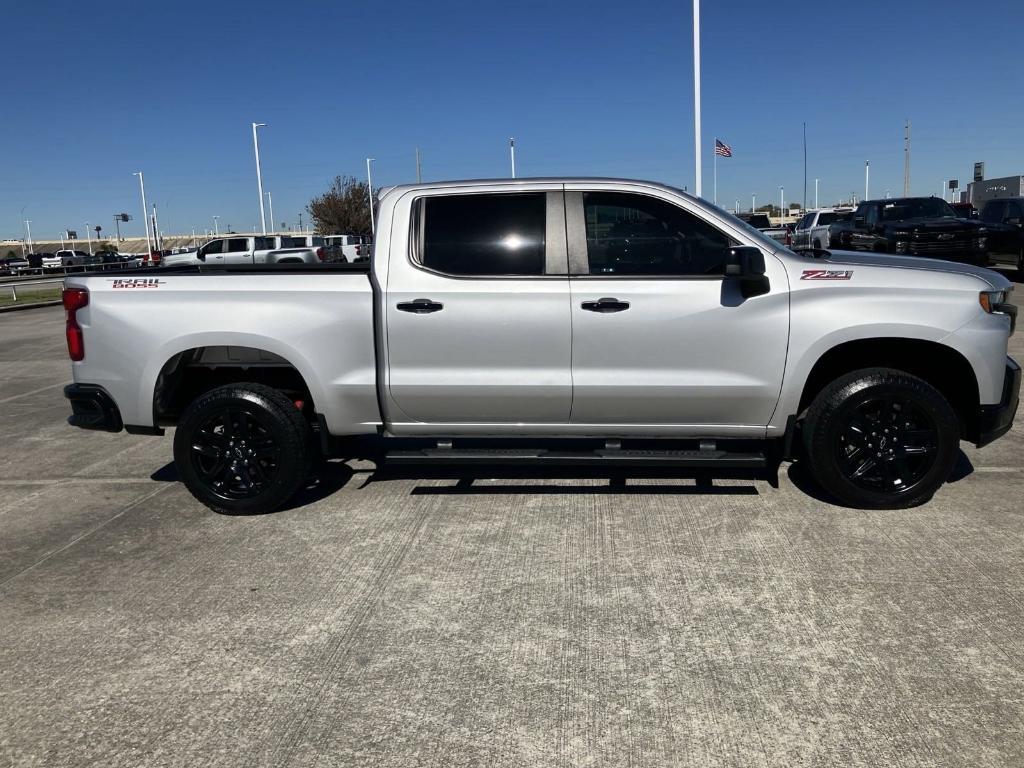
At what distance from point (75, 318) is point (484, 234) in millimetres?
2447

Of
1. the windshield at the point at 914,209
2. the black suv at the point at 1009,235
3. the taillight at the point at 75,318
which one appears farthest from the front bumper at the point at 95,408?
the windshield at the point at 914,209

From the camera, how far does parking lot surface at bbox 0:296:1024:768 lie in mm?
2988

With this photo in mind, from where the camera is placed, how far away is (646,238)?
201 inches

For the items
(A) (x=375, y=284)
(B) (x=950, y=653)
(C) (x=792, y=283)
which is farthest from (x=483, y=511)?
(B) (x=950, y=653)

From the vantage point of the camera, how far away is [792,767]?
279 centimetres

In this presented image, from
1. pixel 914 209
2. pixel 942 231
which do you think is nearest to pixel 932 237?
pixel 942 231

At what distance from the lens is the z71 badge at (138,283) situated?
5.20m

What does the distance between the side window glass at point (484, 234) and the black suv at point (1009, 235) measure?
18005 millimetres

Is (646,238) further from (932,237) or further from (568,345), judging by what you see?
(932,237)

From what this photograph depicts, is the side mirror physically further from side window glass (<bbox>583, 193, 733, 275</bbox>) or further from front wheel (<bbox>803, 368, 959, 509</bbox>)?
front wheel (<bbox>803, 368, 959, 509</bbox>)

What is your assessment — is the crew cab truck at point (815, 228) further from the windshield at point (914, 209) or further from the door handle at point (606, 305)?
the door handle at point (606, 305)

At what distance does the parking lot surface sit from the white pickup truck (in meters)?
29.1

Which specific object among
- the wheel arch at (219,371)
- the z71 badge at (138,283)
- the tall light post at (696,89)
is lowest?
the wheel arch at (219,371)

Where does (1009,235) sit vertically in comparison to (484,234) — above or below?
below
